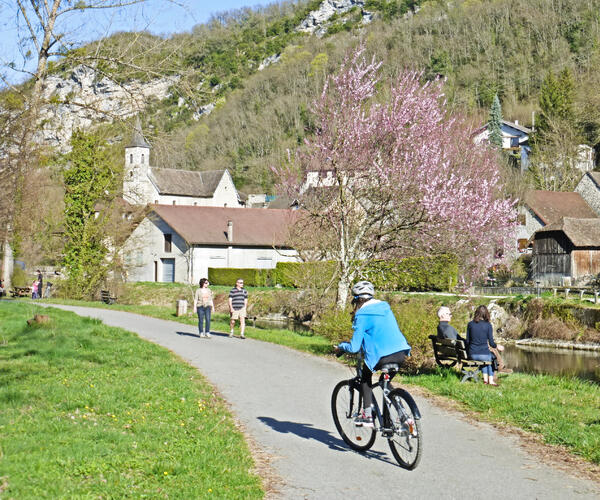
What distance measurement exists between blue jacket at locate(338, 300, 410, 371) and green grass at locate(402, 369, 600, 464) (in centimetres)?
254

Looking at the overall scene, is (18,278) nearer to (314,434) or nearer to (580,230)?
(580,230)

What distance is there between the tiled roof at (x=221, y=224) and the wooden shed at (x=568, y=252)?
64.8 feet

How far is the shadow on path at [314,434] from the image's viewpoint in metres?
8.02

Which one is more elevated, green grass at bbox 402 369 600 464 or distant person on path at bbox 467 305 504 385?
distant person on path at bbox 467 305 504 385

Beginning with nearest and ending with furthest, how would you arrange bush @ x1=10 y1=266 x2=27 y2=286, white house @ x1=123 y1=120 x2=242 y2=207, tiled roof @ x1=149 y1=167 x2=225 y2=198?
bush @ x1=10 y1=266 x2=27 y2=286
white house @ x1=123 y1=120 x2=242 y2=207
tiled roof @ x1=149 y1=167 x2=225 y2=198

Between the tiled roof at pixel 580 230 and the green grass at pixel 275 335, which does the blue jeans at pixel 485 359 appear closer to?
the green grass at pixel 275 335

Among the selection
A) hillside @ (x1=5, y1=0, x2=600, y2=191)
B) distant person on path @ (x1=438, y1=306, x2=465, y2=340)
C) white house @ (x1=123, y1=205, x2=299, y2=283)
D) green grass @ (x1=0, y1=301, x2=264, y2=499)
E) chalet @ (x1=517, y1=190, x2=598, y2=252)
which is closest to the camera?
green grass @ (x1=0, y1=301, x2=264, y2=499)

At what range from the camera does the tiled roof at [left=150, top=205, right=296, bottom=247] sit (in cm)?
5831

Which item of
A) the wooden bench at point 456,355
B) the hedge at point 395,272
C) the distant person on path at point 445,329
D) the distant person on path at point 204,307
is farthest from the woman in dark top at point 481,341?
the distant person on path at point 204,307

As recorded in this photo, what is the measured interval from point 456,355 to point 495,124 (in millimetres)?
90256

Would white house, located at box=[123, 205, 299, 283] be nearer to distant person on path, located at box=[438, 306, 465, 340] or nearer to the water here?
the water

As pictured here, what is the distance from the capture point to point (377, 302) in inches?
310

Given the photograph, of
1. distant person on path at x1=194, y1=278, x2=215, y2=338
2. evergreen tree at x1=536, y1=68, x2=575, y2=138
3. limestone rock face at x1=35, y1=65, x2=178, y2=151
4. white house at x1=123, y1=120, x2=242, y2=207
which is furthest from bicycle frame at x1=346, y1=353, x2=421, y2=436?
white house at x1=123, y1=120, x2=242, y2=207

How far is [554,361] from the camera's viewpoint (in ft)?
85.7
